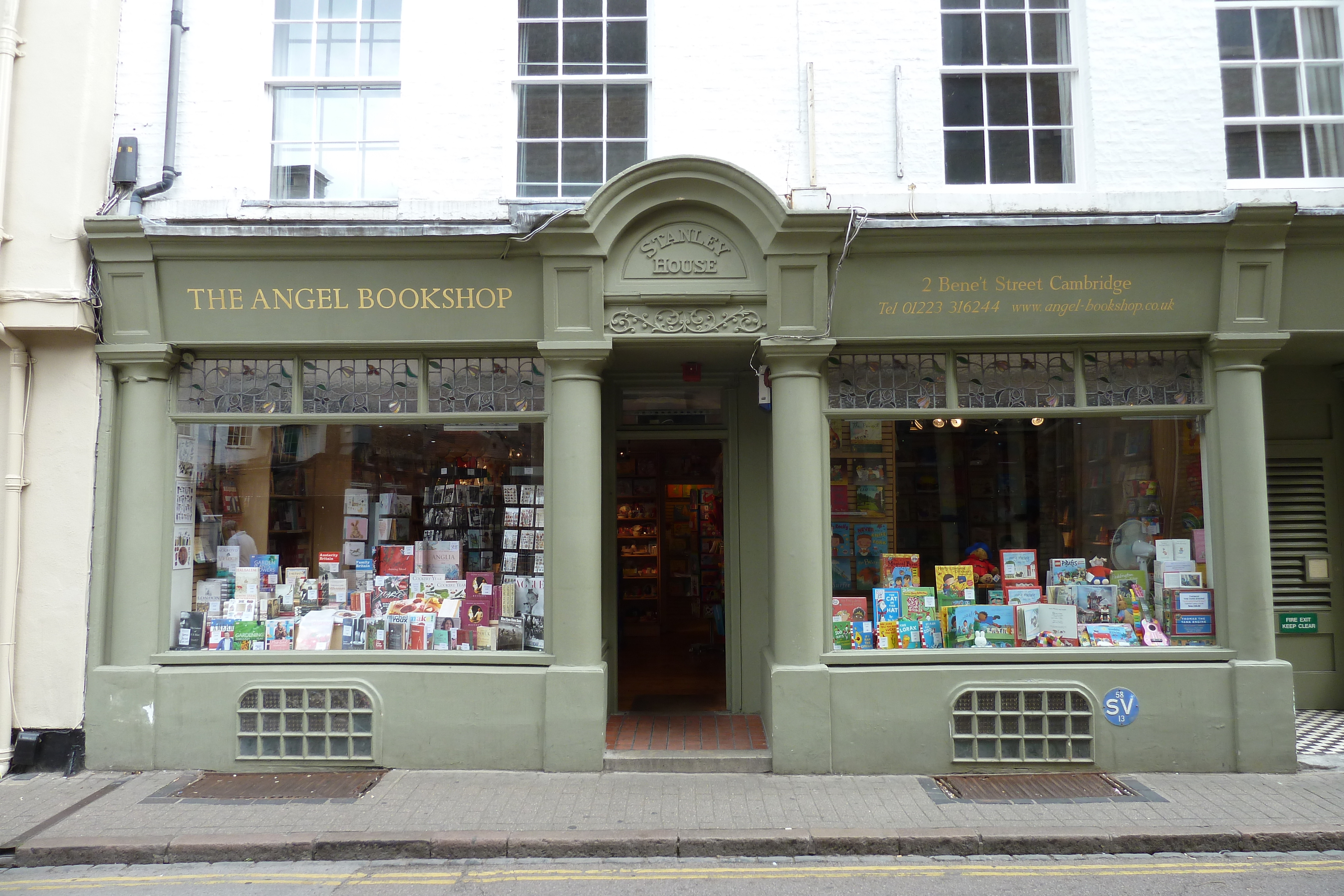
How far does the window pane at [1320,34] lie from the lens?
7.78 m

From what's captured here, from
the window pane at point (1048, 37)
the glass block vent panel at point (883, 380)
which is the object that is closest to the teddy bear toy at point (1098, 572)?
the glass block vent panel at point (883, 380)

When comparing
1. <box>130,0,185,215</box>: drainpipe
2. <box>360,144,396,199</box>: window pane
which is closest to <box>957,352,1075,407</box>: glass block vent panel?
<box>360,144,396,199</box>: window pane

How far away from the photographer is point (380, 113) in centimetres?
781

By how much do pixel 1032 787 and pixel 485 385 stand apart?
5.50m

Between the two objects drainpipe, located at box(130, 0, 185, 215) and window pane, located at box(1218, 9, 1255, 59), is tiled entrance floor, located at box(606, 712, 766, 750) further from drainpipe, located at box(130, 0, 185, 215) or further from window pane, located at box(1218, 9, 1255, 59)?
window pane, located at box(1218, 9, 1255, 59)

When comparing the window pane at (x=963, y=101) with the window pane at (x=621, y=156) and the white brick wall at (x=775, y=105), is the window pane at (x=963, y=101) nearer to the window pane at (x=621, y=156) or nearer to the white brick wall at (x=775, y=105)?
the white brick wall at (x=775, y=105)

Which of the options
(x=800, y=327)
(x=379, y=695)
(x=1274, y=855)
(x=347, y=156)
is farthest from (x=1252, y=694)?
(x=347, y=156)

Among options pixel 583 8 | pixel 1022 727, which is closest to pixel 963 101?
pixel 583 8

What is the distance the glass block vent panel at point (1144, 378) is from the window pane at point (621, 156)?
14.2ft

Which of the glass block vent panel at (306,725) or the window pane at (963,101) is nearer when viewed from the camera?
the glass block vent panel at (306,725)

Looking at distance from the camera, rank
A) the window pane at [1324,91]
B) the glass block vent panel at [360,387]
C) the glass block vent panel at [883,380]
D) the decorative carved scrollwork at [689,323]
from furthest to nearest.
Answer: the window pane at [1324,91], the glass block vent panel at [360,387], the glass block vent panel at [883,380], the decorative carved scrollwork at [689,323]

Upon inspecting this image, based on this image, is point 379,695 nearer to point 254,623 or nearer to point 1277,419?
point 254,623

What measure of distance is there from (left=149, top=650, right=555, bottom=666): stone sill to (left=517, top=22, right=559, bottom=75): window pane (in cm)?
525

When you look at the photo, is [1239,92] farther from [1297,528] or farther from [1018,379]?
[1297,528]
